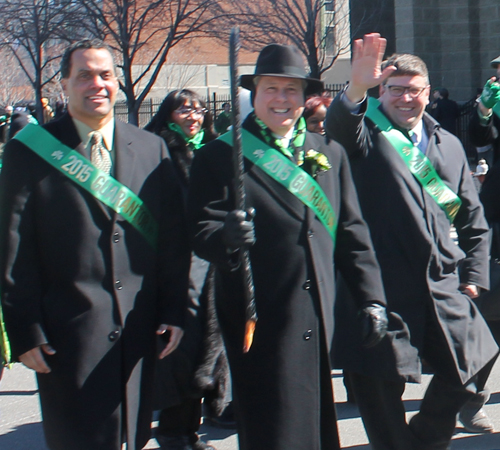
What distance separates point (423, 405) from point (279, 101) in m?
1.62

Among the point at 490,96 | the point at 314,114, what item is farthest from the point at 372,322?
the point at 314,114

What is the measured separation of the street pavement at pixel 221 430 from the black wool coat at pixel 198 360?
1.28 feet

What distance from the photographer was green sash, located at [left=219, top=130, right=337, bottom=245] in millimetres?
3344

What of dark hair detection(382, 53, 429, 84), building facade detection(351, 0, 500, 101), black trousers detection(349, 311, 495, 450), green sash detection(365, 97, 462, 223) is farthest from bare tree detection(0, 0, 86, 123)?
black trousers detection(349, 311, 495, 450)

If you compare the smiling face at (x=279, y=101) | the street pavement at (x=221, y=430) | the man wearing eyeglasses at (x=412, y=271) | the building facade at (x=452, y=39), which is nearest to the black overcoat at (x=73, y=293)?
the smiling face at (x=279, y=101)

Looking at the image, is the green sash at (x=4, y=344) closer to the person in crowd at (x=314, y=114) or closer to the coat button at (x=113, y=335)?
the coat button at (x=113, y=335)

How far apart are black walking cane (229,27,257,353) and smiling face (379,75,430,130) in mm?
1196

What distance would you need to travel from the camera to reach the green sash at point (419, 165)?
390 cm

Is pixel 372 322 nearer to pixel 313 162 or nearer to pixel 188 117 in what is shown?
pixel 313 162

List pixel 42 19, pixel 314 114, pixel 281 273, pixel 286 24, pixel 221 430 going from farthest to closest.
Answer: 1. pixel 42 19
2. pixel 286 24
3. pixel 314 114
4. pixel 221 430
5. pixel 281 273

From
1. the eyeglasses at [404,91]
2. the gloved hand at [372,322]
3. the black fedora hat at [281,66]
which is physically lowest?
the gloved hand at [372,322]

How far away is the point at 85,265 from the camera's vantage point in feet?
10.4

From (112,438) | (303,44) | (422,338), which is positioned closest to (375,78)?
(422,338)

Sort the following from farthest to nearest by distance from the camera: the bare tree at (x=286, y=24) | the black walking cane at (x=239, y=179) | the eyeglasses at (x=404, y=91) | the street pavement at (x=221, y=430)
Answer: the bare tree at (x=286, y=24) → the street pavement at (x=221, y=430) → the eyeglasses at (x=404, y=91) → the black walking cane at (x=239, y=179)
